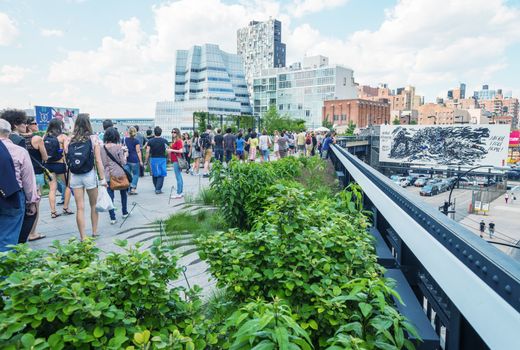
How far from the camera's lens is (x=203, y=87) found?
12794cm

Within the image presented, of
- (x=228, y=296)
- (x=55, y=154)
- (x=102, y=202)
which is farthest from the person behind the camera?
(x=55, y=154)

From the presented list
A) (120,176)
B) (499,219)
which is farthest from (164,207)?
(499,219)

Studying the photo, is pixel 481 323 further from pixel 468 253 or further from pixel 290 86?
pixel 290 86

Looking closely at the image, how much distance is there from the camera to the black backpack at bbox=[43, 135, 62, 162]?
7.15 m

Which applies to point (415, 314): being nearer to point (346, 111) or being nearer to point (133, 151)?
point (133, 151)

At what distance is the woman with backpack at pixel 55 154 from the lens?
720 centimetres

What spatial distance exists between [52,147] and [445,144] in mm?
98116

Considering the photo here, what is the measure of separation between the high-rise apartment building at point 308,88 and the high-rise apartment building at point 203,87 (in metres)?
12.3

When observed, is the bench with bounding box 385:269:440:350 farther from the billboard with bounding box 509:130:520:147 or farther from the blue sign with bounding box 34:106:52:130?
the billboard with bounding box 509:130:520:147

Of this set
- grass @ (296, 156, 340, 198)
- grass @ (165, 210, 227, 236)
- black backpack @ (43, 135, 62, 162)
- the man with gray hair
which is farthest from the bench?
black backpack @ (43, 135, 62, 162)

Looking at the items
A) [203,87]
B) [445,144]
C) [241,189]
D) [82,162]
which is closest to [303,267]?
[241,189]

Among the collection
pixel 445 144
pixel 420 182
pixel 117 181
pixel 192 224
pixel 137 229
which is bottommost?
pixel 420 182

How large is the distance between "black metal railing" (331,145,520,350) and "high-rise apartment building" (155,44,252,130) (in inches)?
4707

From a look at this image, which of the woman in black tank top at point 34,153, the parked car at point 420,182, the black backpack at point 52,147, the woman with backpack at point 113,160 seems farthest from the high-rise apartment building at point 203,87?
the woman in black tank top at point 34,153
